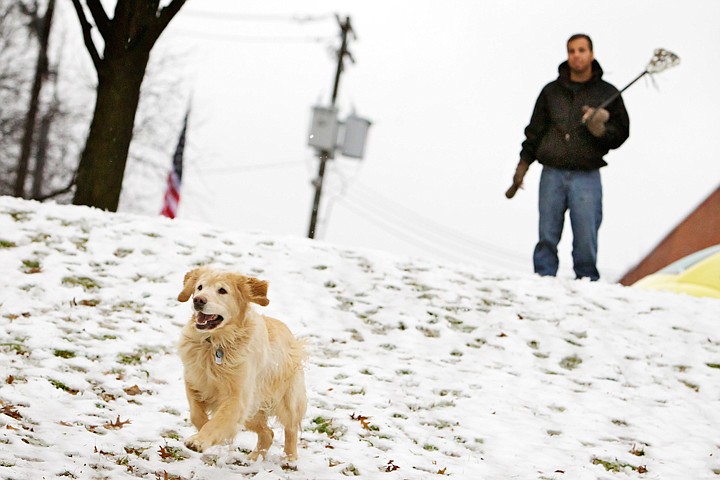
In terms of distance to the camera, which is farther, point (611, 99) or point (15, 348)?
point (611, 99)

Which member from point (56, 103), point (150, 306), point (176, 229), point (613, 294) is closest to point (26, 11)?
point (56, 103)

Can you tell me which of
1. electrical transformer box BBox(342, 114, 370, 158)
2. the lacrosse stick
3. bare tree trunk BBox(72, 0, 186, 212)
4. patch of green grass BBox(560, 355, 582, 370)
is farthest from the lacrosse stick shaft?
electrical transformer box BBox(342, 114, 370, 158)

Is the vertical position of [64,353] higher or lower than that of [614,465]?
lower

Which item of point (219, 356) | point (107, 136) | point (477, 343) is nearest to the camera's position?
point (219, 356)

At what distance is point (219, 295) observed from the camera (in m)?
4.83

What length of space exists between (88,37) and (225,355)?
732 cm

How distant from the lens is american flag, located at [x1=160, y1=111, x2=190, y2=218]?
18128 millimetres

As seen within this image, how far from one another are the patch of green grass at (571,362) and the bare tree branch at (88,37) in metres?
6.98

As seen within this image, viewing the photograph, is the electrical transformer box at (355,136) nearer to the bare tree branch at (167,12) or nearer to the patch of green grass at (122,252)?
the bare tree branch at (167,12)

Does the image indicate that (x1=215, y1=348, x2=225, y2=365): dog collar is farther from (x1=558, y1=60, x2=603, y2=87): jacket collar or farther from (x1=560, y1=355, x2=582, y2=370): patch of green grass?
(x1=558, y1=60, x2=603, y2=87): jacket collar

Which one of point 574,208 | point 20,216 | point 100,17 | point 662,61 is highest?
point 662,61

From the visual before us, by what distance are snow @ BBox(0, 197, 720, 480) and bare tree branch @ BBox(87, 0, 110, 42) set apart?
7.93ft

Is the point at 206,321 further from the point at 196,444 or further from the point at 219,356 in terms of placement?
the point at 196,444

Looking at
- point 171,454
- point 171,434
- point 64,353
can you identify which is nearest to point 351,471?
point 171,454
